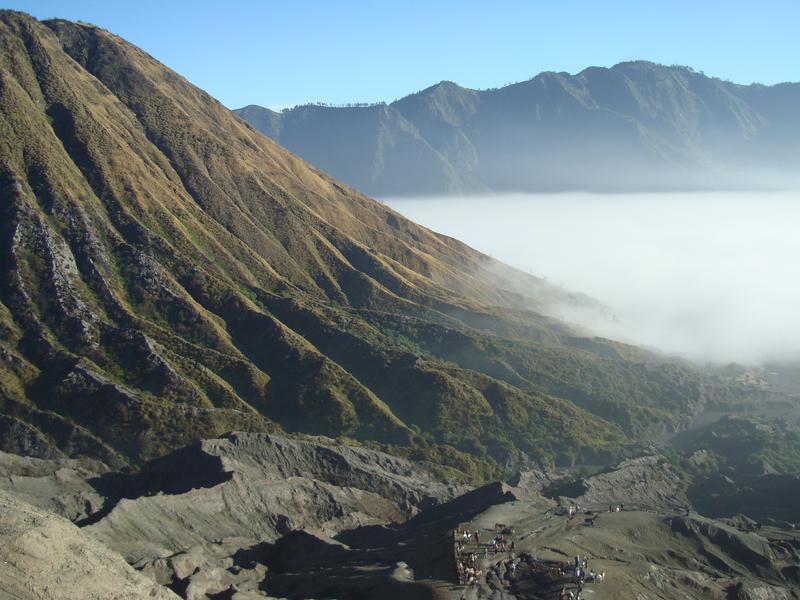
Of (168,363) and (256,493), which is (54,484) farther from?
(168,363)

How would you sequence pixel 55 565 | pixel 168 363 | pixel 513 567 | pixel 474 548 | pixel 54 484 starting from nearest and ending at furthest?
pixel 55 565 → pixel 513 567 → pixel 474 548 → pixel 54 484 → pixel 168 363

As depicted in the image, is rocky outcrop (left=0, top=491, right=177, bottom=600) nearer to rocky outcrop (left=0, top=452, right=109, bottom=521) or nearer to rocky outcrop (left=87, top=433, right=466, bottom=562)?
rocky outcrop (left=87, top=433, right=466, bottom=562)

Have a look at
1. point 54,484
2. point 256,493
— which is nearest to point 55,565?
point 256,493

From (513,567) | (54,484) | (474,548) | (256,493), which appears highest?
(513,567)

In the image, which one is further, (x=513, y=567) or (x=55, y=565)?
(x=513, y=567)

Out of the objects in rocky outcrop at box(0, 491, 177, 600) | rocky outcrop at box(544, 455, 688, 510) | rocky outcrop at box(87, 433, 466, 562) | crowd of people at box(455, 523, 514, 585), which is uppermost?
rocky outcrop at box(0, 491, 177, 600)

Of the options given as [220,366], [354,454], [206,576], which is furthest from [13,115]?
[206,576]

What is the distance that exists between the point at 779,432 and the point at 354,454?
11424 cm

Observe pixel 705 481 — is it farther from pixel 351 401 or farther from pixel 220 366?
pixel 220 366

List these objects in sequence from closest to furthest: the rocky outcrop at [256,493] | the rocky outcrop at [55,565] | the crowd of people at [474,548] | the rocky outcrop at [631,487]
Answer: the rocky outcrop at [55,565]
the crowd of people at [474,548]
the rocky outcrop at [256,493]
the rocky outcrop at [631,487]

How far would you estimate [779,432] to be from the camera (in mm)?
198375

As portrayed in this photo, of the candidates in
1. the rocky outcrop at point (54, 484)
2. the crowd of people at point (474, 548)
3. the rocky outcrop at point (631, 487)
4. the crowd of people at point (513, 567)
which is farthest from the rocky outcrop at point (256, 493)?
the crowd of people at point (513, 567)

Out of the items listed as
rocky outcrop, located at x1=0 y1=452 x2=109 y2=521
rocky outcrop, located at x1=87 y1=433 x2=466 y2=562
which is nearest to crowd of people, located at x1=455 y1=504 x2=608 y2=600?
rocky outcrop, located at x1=87 y1=433 x2=466 y2=562

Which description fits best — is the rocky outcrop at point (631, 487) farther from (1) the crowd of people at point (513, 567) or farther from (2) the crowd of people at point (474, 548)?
(1) the crowd of people at point (513, 567)
